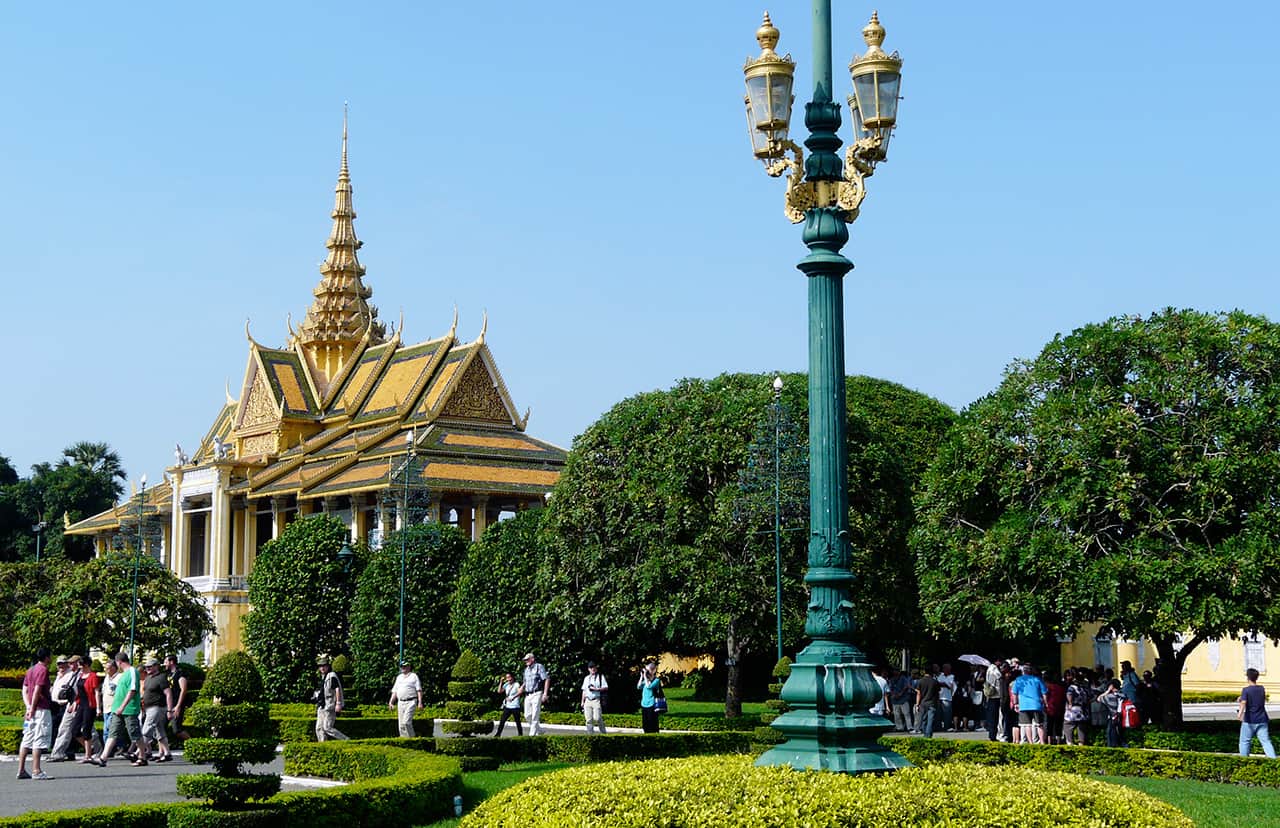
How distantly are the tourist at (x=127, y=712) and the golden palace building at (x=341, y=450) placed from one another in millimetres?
28677

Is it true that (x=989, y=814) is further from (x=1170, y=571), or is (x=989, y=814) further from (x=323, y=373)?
(x=323, y=373)

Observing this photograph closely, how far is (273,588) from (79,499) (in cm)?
4940

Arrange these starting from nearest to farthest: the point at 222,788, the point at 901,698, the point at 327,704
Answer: the point at 222,788, the point at 327,704, the point at 901,698

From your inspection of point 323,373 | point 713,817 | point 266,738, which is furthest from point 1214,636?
point 323,373

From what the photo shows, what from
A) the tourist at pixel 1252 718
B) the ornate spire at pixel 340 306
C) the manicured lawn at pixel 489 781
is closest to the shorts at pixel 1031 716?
the tourist at pixel 1252 718

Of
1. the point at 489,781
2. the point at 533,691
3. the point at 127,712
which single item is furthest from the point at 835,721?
the point at 533,691

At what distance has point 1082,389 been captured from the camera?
24188 millimetres

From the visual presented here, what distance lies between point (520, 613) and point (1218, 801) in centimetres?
2124

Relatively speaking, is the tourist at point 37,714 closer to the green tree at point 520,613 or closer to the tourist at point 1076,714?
the tourist at point 1076,714

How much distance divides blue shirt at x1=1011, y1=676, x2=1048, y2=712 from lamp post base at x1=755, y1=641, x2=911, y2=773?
1310cm

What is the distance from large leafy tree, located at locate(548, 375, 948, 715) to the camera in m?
30.9

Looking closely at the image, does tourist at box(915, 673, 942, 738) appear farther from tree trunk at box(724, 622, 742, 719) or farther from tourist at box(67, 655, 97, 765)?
tourist at box(67, 655, 97, 765)

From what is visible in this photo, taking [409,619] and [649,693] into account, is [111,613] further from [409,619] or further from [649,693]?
[649,693]

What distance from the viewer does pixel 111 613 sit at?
43.8 metres
